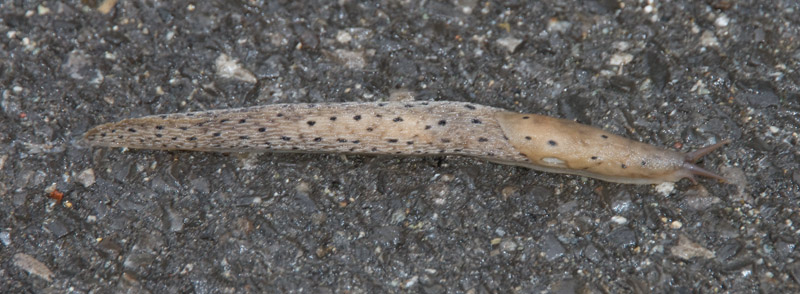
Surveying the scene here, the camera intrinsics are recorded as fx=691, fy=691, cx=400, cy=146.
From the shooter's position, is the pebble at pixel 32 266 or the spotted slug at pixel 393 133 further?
the spotted slug at pixel 393 133

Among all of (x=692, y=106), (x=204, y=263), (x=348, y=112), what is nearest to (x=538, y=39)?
(x=692, y=106)

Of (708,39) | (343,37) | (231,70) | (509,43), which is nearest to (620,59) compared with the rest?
(708,39)

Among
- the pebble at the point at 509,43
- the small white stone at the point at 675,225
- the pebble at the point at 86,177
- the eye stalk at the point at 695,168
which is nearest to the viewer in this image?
the small white stone at the point at 675,225

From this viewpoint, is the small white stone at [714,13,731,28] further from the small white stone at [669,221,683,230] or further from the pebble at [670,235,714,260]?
the pebble at [670,235,714,260]

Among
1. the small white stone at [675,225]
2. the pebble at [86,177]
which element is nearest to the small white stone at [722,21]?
the small white stone at [675,225]

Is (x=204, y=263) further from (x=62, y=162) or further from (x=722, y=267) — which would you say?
(x=722, y=267)

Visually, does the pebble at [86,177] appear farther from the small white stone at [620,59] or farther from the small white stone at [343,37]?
the small white stone at [620,59]
